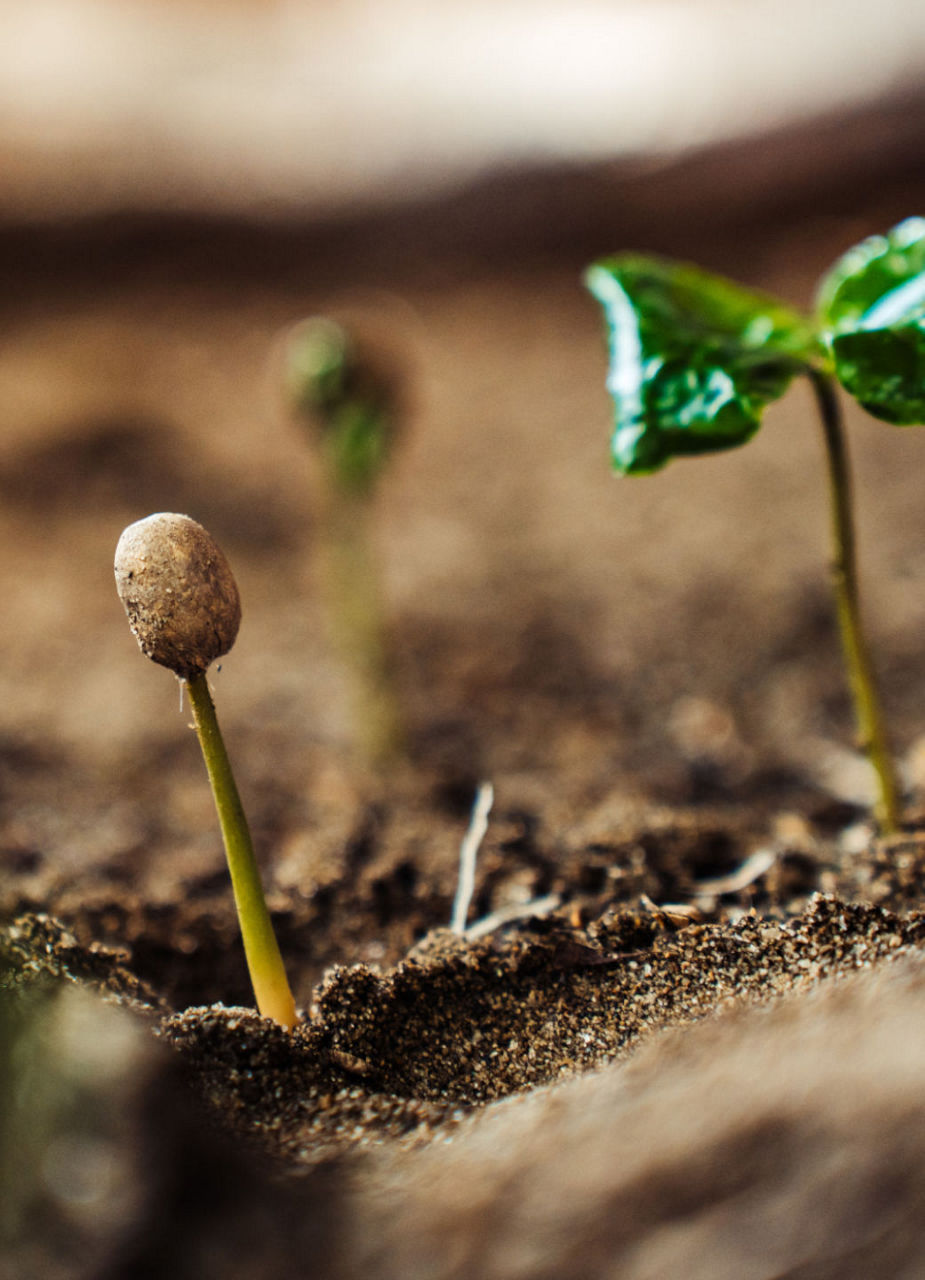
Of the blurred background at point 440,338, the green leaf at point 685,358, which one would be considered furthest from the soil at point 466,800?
the green leaf at point 685,358

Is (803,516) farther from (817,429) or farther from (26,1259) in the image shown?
(26,1259)

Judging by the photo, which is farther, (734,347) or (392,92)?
(392,92)

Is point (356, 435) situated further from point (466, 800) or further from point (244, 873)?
point (244, 873)

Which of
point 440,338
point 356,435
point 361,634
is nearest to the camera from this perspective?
point 356,435

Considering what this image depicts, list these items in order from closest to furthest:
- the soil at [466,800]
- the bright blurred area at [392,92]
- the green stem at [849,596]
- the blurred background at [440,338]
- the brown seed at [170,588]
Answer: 1. the soil at [466,800]
2. the brown seed at [170,588]
3. the green stem at [849,596]
4. the blurred background at [440,338]
5. the bright blurred area at [392,92]

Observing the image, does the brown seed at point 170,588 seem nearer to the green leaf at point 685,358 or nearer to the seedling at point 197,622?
the seedling at point 197,622

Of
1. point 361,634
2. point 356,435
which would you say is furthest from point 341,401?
point 361,634

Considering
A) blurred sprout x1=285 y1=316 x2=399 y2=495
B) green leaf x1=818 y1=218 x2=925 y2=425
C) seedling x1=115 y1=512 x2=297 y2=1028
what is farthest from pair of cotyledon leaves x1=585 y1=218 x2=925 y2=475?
blurred sprout x1=285 y1=316 x2=399 y2=495

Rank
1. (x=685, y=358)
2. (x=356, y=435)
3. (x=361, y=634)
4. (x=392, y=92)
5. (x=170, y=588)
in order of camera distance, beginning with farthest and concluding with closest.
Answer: (x=392, y=92) → (x=361, y=634) → (x=356, y=435) → (x=685, y=358) → (x=170, y=588)
